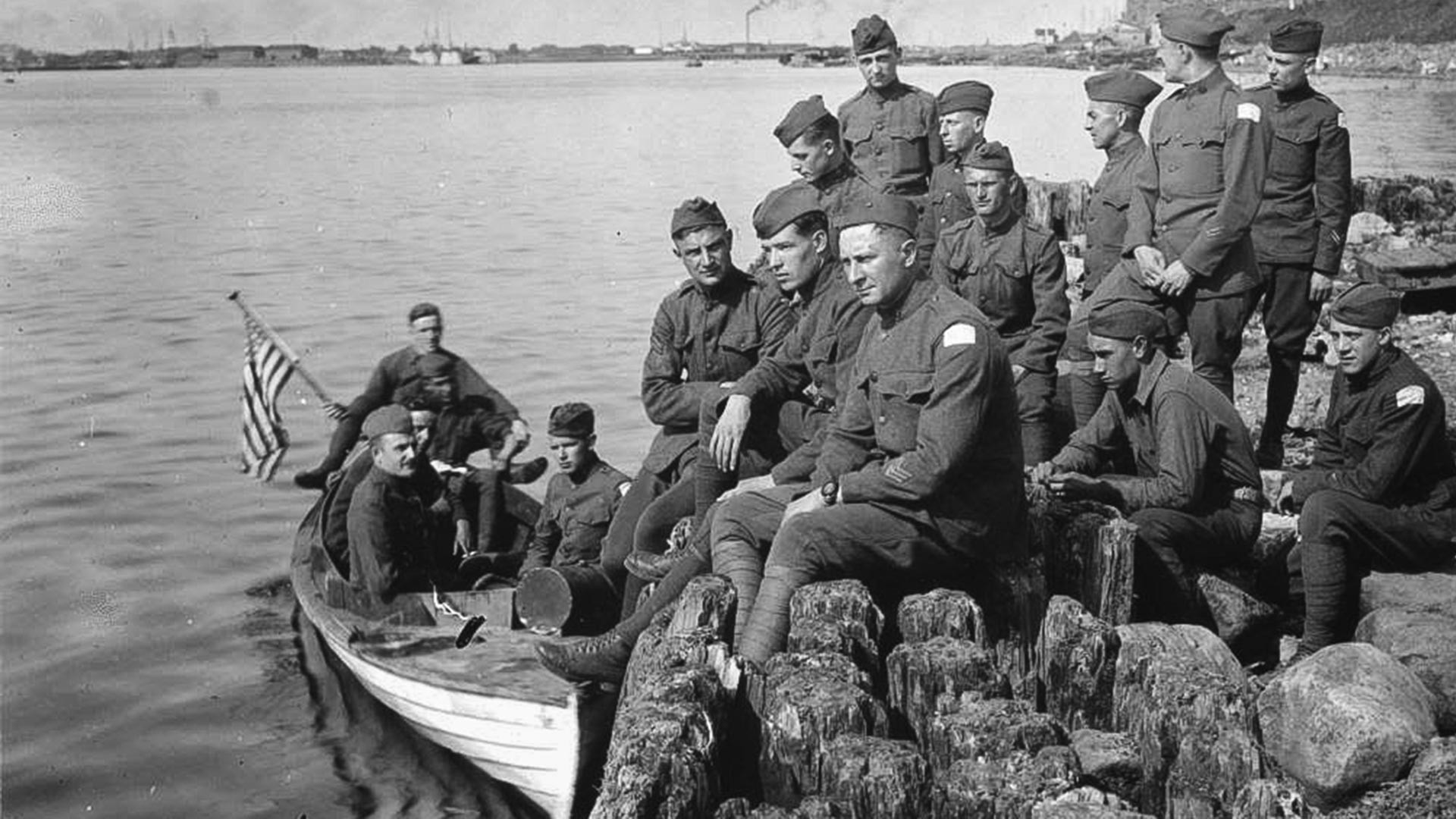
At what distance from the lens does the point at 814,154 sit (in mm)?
9133

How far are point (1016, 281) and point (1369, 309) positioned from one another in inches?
89.0

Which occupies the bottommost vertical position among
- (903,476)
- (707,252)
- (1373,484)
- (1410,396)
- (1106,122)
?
(1373,484)

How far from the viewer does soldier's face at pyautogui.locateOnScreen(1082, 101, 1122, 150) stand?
8.85 m

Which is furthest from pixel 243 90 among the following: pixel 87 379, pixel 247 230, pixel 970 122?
pixel 970 122

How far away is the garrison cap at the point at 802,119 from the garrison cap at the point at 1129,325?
8.84 ft

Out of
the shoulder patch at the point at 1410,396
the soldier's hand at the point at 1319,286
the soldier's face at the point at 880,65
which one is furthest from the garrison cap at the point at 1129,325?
the soldier's face at the point at 880,65

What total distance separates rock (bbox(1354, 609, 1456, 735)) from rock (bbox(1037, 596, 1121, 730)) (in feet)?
4.87

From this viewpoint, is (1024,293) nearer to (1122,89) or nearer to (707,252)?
(1122,89)

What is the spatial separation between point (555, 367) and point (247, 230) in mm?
16436

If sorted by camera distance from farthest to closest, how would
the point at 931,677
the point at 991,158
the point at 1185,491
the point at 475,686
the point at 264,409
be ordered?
the point at 264,409, the point at 991,158, the point at 475,686, the point at 1185,491, the point at 931,677

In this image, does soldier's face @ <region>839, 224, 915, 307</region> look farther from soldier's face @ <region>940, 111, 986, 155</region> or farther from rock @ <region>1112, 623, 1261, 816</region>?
soldier's face @ <region>940, 111, 986, 155</region>

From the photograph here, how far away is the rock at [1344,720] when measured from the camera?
5422 mm

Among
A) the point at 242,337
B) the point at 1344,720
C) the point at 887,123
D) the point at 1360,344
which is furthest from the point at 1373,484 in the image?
the point at 242,337

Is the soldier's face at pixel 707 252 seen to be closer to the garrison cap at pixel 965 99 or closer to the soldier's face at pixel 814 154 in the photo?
the soldier's face at pixel 814 154
